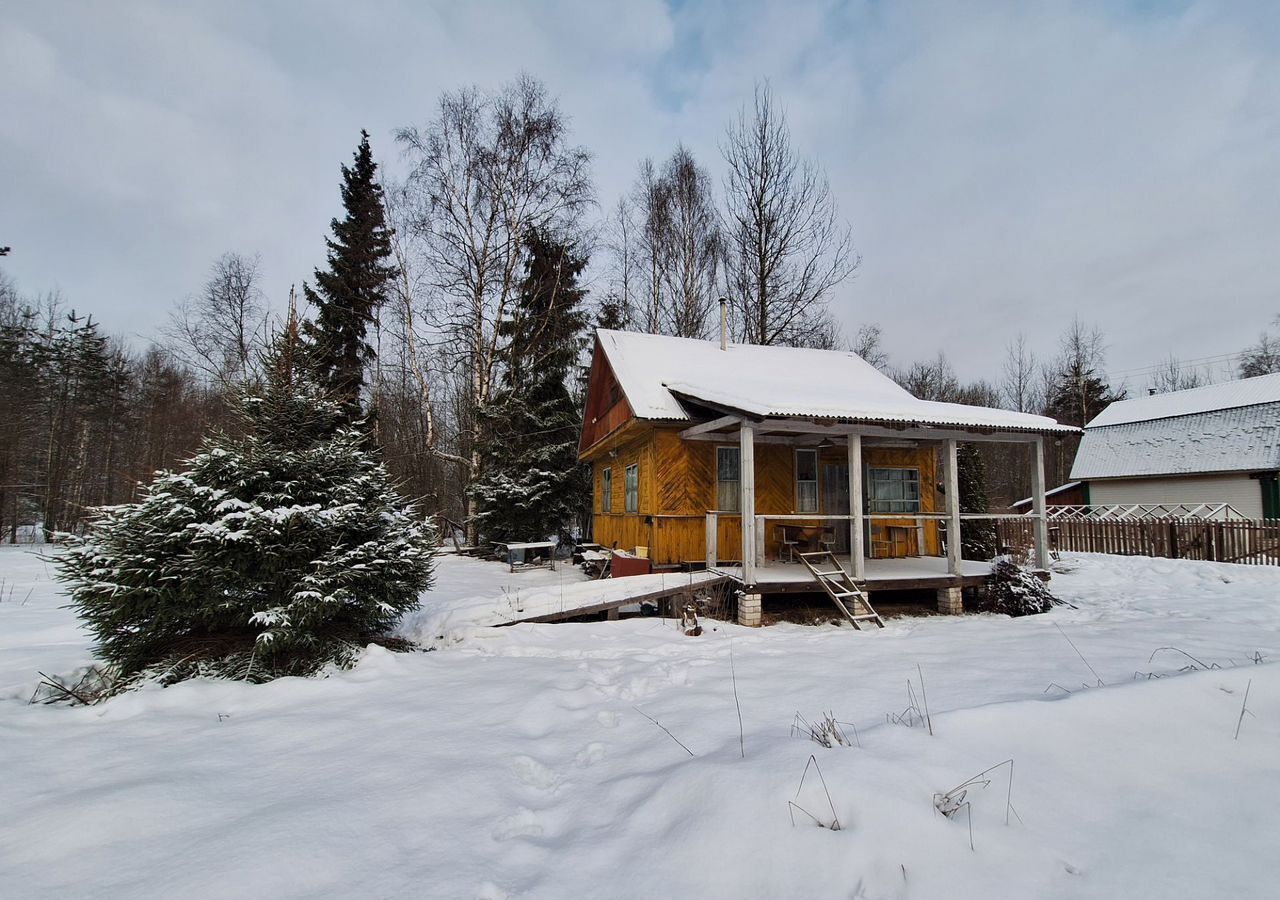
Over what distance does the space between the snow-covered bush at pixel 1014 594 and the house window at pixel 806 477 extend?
331 cm

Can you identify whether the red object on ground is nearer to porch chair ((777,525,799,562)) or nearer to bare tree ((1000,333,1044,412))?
porch chair ((777,525,799,562))

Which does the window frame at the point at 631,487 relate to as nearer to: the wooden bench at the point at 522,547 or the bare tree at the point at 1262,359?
the wooden bench at the point at 522,547

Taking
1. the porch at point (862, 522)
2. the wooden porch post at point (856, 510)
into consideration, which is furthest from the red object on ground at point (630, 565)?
the wooden porch post at point (856, 510)

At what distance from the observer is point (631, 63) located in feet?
40.4

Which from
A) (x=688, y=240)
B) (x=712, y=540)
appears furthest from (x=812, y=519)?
(x=688, y=240)

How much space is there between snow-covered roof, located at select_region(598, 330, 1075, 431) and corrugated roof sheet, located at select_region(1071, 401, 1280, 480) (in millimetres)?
15723

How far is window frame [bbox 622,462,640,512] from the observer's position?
11586 mm

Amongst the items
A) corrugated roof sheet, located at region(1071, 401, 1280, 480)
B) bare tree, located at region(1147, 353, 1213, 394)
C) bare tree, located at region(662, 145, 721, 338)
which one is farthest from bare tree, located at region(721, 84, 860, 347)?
bare tree, located at region(1147, 353, 1213, 394)

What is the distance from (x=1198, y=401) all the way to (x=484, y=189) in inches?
1138

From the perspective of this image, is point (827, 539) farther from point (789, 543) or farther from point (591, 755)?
point (591, 755)

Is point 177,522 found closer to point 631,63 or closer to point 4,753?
point 4,753

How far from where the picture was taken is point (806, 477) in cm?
1097

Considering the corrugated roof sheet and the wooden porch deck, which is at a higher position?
the corrugated roof sheet

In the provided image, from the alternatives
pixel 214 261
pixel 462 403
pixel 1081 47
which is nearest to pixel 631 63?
pixel 1081 47
